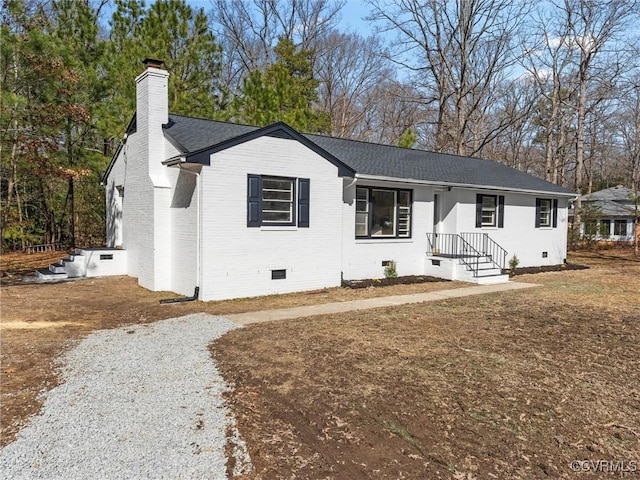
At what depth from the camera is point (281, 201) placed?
10039 mm

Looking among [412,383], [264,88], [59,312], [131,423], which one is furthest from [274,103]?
[131,423]

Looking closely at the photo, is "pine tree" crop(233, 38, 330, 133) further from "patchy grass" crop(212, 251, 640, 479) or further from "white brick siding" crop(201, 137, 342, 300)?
"patchy grass" crop(212, 251, 640, 479)

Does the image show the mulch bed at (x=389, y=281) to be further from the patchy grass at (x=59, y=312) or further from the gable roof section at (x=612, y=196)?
the gable roof section at (x=612, y=196)

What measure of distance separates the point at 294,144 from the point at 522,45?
21.8 metres

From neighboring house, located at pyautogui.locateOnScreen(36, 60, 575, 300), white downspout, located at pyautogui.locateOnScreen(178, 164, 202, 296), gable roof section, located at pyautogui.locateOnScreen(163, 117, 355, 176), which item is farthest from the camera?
neighboring house, located at pyautogui.locateOnScreen(36, 60, 575, 300)

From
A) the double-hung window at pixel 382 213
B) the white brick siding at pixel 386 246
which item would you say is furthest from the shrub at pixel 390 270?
the double-hung window at pixel 382 213

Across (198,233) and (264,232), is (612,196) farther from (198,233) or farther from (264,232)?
(198,233)

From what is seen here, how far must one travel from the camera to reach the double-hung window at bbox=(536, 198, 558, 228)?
16.1 meters

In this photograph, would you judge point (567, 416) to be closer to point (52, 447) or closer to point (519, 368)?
point (519, 368)

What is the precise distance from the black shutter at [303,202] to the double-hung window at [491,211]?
270 inches

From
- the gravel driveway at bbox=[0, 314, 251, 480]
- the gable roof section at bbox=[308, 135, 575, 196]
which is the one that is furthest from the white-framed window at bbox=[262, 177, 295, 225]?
the gravel driveway at bbox=[0, 314, 251, 480]

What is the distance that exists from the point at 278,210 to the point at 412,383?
6.24 m

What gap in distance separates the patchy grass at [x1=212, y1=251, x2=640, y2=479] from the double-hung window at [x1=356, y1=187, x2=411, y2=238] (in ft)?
15.6

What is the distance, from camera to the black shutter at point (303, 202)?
33.2 feet
